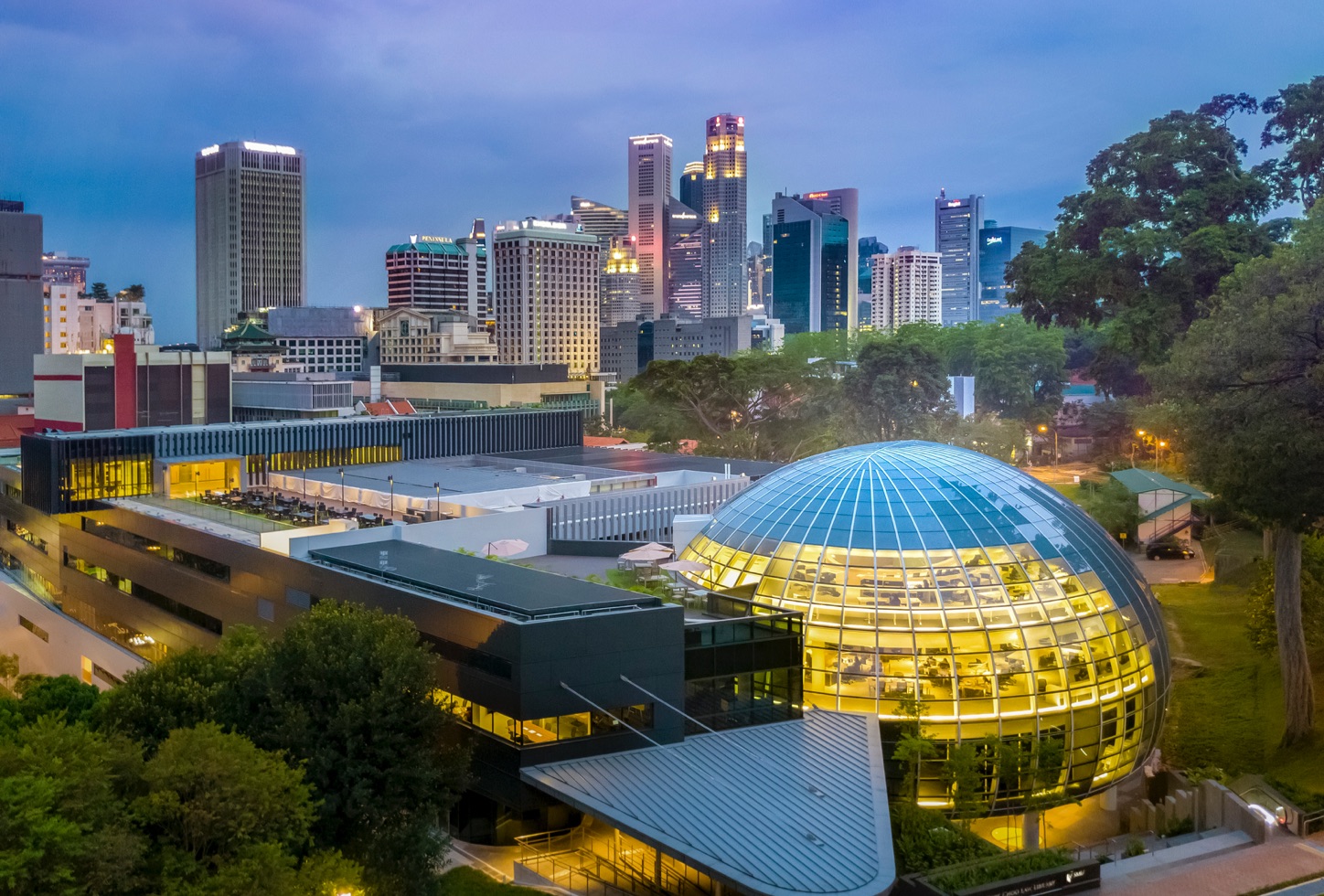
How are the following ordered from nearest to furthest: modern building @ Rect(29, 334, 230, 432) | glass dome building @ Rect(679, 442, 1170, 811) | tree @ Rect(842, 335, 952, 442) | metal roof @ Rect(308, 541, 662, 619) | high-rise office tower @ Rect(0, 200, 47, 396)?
metal roof @ Rect(308, 541, 662, 619), glass dome building @ Rect(679, 442, 1170, 811), tree @ Rect(842, 335, 952, 442), modern building @ Rect(29, 334, 230, 432), high-rise office tower @ Rect(0, 200, 47, 396)

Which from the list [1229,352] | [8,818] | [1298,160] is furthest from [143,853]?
[1298,160]

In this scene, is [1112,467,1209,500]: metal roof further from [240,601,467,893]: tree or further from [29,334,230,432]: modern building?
[29,334,230,432]: modern building

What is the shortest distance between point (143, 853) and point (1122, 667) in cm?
2502

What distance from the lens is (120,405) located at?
100312mm

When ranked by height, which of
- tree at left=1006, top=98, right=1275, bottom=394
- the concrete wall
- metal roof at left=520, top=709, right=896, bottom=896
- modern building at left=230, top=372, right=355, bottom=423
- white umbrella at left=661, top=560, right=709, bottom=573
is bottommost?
the concrete wall

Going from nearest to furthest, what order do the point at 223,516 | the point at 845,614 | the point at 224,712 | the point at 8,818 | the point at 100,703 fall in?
the point at 8,818, the point at 224,712, the point at 100,703, the point at 845,614, the point at 223,516

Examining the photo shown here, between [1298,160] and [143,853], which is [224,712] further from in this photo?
[1298,160]

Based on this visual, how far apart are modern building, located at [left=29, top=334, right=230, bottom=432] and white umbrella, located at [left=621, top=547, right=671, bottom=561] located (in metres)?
73.8

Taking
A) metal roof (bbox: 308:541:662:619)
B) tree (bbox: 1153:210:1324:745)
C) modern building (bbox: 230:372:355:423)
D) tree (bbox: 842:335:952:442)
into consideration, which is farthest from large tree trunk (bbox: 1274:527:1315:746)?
modern building (bbox: 230:372:355:423)

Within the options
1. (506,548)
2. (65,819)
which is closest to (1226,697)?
(506,548)

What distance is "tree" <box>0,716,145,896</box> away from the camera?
67.7ft

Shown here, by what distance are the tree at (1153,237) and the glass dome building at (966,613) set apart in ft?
78.5

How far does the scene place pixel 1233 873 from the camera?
28812 mm

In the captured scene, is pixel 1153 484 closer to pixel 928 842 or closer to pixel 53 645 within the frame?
pixel 928 842
